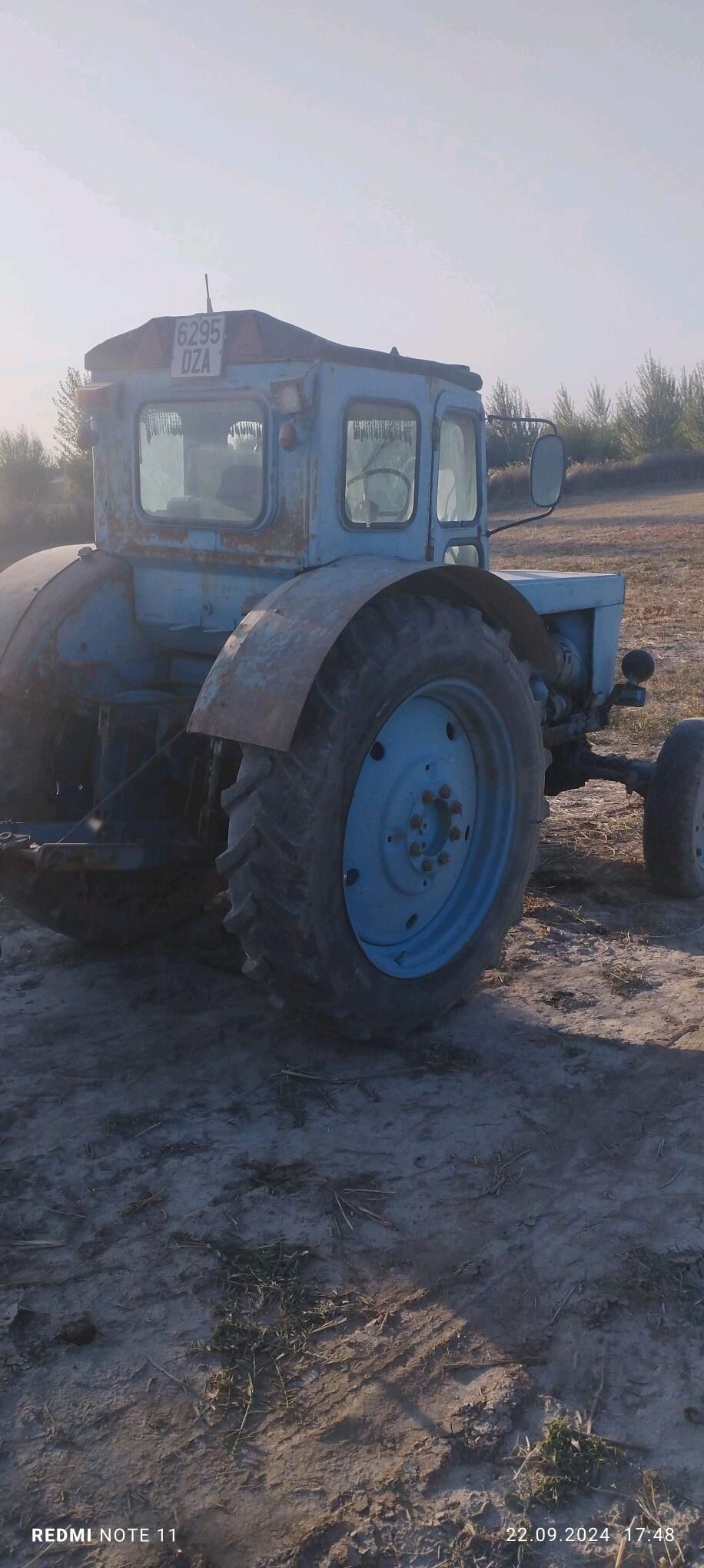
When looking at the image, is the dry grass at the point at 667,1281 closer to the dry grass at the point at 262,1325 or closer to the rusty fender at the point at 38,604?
the dry grass at the point at 262,1325

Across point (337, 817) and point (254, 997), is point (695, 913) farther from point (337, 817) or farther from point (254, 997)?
point (337, 817)

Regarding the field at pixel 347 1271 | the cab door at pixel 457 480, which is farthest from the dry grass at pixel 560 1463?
the cab door at pixel 457 480

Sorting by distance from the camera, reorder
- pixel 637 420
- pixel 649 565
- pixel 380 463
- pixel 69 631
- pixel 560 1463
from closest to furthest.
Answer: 1. pixel 560 1463
2. pixel 380 463
3. pixel 69 631
4. pixel 649 565
5. pixel 637 420

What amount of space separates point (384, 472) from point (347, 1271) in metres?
2.60

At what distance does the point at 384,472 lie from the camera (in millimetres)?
4195

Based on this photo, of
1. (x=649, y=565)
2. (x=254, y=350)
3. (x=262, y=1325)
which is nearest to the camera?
(x=262, y=1325)

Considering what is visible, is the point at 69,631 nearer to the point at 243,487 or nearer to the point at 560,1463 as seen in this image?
the point at 243,487

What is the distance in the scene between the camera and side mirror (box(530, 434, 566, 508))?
485 cm

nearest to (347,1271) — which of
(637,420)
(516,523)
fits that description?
(516,523)

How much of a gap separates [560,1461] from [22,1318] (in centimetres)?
122

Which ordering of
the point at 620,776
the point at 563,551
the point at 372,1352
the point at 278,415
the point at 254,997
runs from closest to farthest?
the point at 372,1352, the point at 278,415, the point at 254,997, the point at 620,776, the point at 563,551

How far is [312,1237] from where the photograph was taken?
304 cm

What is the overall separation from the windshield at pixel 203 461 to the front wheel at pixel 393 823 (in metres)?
0.71

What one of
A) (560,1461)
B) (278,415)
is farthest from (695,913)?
(560,1461)
